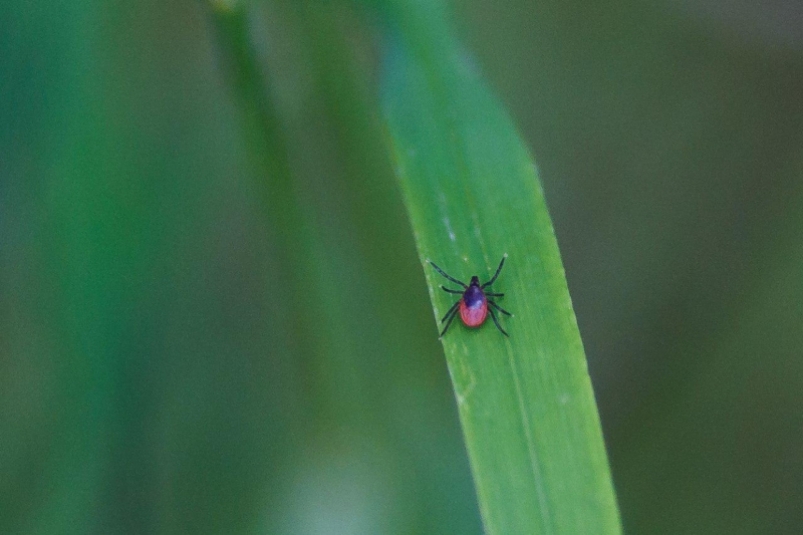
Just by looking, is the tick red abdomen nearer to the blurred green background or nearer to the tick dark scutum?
the tick dark scutum

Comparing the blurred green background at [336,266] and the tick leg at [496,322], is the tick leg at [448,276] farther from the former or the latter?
the blurred green background at [336,266]


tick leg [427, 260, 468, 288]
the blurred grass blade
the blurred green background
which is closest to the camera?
the blurred grass blade

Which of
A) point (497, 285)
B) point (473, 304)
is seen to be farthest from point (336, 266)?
point (497, 285)

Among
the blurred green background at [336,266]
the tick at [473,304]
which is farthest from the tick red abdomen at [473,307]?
the blurred green background at [336,266]

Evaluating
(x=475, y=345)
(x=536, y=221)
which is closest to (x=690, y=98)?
(x=536, y=221)

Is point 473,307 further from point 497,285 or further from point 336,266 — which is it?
point 336,266

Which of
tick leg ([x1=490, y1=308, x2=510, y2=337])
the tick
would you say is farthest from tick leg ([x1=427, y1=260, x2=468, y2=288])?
tick leg ([x1=490, y1=308, x2=510, y2=337])

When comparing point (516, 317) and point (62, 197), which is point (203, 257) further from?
point (516, 317)
